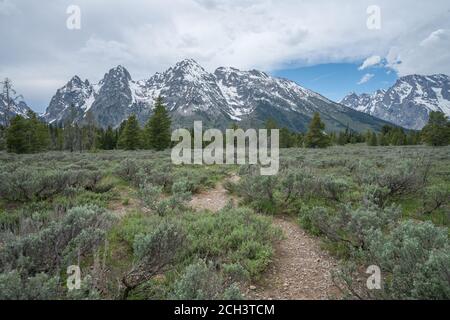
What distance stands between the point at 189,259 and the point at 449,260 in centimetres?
386

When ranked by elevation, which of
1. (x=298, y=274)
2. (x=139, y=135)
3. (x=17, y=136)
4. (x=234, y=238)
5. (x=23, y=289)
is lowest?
(x=298, y=274)

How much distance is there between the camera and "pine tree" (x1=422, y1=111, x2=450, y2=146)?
4538 cm

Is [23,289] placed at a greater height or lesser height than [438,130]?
lesser

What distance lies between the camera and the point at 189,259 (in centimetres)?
532

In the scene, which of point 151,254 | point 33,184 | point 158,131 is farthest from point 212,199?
point 158,131

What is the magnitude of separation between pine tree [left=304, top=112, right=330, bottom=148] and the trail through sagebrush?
1527 inches

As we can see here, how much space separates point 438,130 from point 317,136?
19.3 meters

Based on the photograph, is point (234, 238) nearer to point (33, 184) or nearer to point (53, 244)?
point (53, 244)

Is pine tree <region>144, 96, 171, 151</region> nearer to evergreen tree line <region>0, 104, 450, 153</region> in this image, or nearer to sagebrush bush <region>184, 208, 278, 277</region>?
evergreen tree line <region>0, 104, 450, 153</region>

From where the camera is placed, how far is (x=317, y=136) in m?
44.4

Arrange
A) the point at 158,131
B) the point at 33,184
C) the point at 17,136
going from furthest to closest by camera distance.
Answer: the point at 158,131, the point at 17,136, the point at 33,184

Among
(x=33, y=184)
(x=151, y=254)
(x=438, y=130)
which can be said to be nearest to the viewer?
(x=151, y=254)

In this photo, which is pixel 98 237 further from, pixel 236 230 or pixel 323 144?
pixel 323 144
